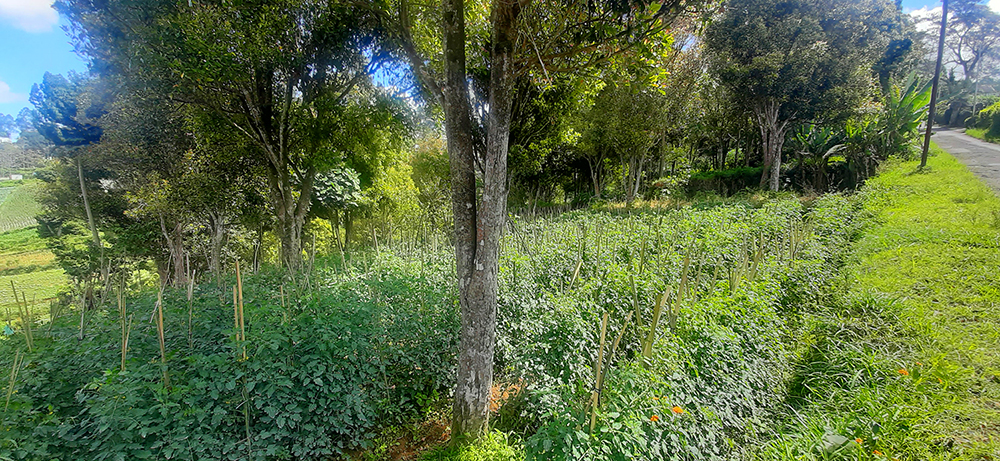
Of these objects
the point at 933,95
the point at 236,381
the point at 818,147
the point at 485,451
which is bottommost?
the point at 485,451

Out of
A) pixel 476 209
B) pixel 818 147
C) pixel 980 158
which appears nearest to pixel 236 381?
pixel 476 209

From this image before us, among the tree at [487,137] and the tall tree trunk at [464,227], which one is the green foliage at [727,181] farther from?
the tall tree trunk at [464,227]

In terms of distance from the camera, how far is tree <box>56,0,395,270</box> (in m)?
5.85

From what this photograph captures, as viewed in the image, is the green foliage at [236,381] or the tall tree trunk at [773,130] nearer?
the green foliage at [236,381]

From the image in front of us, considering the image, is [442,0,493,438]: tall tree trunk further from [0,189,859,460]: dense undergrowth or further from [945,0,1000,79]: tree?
[945,0,1000,79]: tree

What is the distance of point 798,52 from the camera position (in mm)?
14344

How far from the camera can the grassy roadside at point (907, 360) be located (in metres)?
2.80

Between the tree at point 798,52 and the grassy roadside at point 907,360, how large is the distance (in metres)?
9.89

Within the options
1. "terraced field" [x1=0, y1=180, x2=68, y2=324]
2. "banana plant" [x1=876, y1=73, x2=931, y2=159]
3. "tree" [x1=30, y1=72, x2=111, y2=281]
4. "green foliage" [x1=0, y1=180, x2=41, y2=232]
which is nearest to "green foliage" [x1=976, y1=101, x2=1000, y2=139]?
"banana plant" [x1=876, y1=73, x2=931, y2=159]

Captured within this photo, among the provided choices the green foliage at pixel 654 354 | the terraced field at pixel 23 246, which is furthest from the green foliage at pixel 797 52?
the terraced field at pixel 23 246

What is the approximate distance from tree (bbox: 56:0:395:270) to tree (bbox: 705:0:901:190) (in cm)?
1461

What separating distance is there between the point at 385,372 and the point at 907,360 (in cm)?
515

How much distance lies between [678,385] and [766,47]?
17022 millimetres

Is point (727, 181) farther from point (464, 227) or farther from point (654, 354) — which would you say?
point (464, 227)
